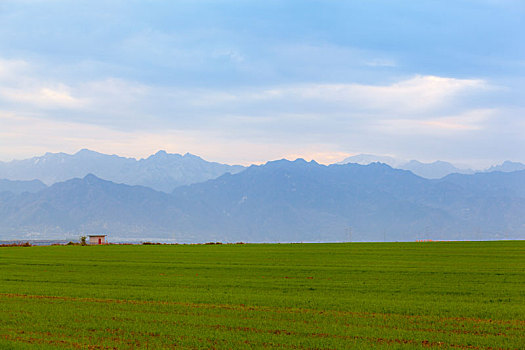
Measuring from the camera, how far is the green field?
1906 cm

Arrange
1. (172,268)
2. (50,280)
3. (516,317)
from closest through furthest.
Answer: (516,317)
(50,280)
(172,268)

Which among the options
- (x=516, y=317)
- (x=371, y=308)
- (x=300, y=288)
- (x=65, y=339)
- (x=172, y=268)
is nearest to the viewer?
(x=65, y=339)

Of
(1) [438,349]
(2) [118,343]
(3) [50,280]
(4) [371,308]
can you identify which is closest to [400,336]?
(1) [438,349]

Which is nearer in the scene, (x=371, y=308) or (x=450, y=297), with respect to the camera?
(x=371, y=308)

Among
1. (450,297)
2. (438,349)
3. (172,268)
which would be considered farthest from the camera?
(172,268)

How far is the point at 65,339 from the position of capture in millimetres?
19156

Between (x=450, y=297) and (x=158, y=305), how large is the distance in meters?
13.6

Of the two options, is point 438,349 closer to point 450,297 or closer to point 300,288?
point 450,297

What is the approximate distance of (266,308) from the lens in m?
25.0

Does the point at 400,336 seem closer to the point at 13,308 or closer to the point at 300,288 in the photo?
the point at 300,288

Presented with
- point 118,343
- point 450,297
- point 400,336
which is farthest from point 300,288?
point 118,343

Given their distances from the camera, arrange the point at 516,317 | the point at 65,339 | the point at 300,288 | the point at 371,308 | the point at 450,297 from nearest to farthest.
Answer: the point at 65,339
the point at 516,317
the point at 371,308
the point at 450,297
the point at 300,288

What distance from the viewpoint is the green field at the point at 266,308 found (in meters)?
19.1

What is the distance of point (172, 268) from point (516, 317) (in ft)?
96.5
